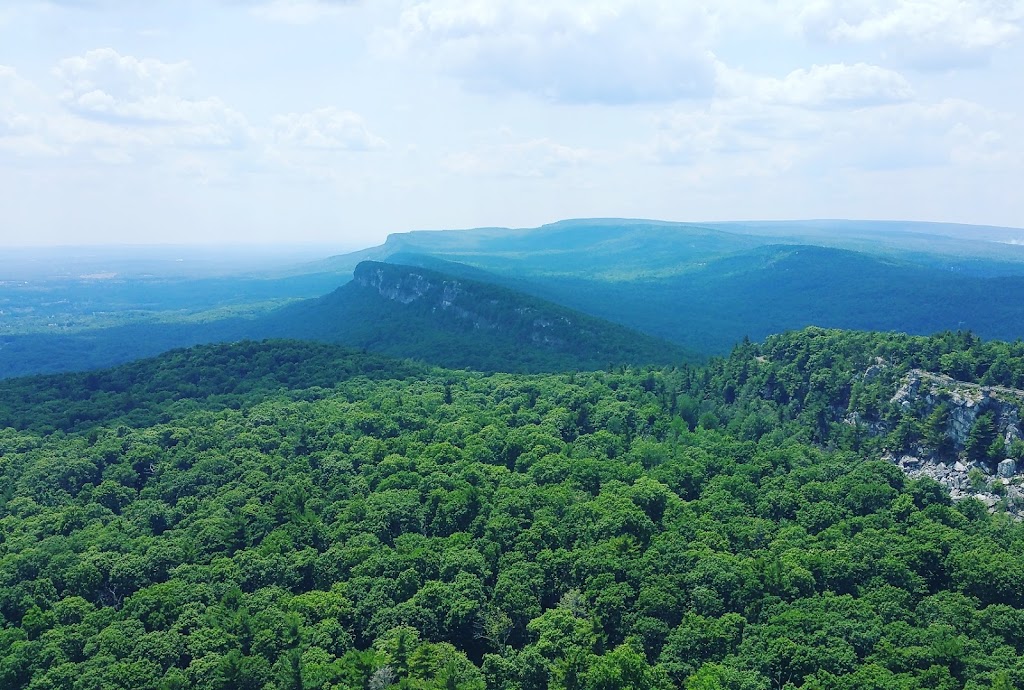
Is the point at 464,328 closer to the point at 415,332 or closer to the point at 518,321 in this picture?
the point at 415,332

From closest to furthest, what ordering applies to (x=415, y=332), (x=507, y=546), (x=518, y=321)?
(x=507, y=546) < (x=518, y=321) < (x=415, y=332)

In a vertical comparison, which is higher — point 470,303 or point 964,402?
point 470,303

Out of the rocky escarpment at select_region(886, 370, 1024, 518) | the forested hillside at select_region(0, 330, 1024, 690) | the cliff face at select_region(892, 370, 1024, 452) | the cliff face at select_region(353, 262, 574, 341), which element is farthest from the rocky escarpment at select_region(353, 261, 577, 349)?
the rocky escarpment at select_region(886, 370, 1024, 518)

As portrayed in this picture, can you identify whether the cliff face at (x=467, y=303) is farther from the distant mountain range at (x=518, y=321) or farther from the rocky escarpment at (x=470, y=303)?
the distant mountain range at (x=518, y=321)

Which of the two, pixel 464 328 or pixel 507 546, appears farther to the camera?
pixel 464 328

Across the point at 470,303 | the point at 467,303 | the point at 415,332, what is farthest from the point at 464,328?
the point at 415,332

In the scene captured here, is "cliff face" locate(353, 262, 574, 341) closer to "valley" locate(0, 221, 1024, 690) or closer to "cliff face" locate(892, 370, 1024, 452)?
"valley" locate(0, 221, 1024, 690)

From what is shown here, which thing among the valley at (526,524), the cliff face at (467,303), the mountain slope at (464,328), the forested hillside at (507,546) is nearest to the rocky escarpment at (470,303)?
the cliff face at (467,303)
